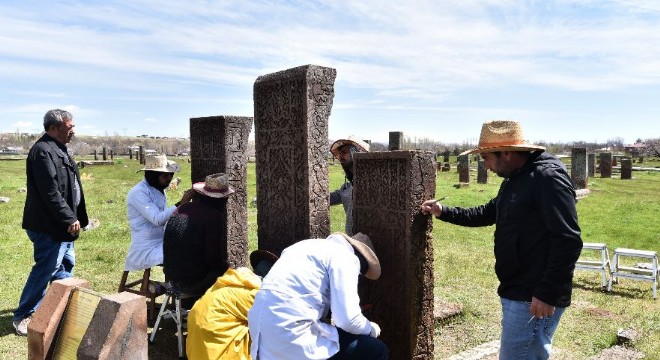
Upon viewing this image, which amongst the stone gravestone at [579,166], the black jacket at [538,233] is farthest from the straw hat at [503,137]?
the stone gravestone at [579,166]

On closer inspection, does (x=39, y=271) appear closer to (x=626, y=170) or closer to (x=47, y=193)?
(x=47, y=193)

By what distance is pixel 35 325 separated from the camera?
3.97 meters

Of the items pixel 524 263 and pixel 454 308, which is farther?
pixel 454 308

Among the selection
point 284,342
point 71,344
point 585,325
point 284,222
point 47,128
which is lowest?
point 585,325

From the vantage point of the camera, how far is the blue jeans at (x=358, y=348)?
3.31 metres

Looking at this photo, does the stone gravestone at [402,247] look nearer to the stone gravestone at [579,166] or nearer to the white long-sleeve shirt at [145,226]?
the white long-sleeve shirt at [145,226]

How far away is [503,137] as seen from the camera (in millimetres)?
3348

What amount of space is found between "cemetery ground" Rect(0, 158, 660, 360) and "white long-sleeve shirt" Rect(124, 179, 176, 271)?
75cm

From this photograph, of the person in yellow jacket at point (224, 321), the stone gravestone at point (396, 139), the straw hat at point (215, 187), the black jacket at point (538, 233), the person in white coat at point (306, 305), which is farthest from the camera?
the stone gravestone at point (396, 139)

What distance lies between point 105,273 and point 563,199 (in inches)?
249

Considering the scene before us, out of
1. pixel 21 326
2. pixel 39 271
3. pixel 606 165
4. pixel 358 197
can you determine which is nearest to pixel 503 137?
pixel 358 197

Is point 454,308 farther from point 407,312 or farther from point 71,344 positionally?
point 71,344

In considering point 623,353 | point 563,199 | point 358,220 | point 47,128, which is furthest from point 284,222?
point 623,353

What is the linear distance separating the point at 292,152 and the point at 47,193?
7.55 ft
